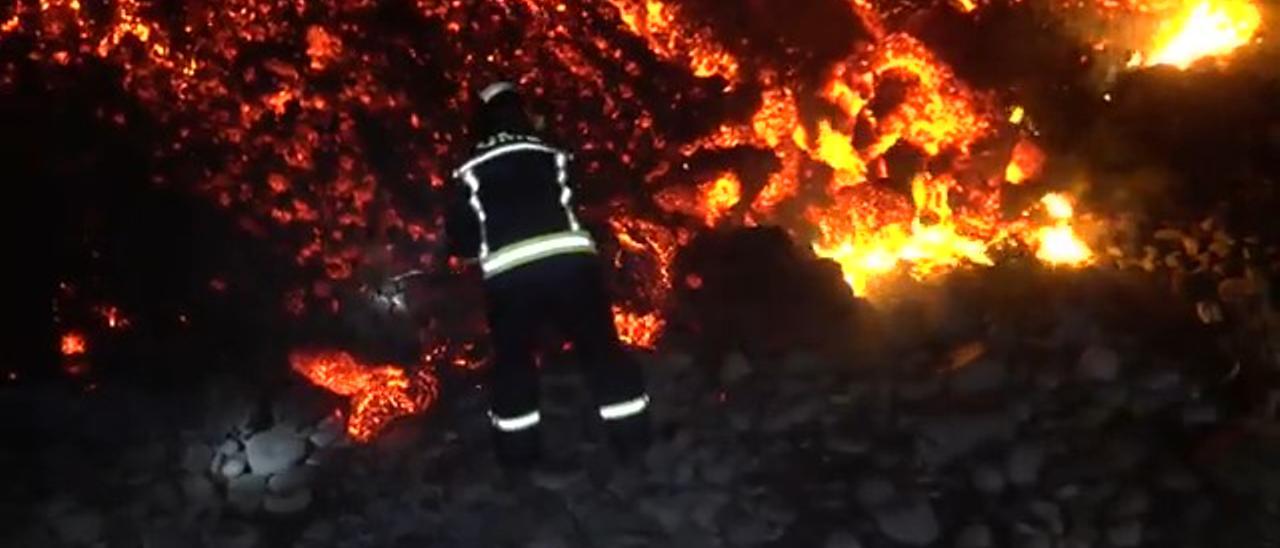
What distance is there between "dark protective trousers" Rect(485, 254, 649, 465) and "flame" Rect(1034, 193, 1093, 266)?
3.73 metres

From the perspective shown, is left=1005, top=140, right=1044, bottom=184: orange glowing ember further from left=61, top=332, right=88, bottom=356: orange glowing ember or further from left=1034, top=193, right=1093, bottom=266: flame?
left=61, top=332, right=88, bottom=356: orange glowing ember

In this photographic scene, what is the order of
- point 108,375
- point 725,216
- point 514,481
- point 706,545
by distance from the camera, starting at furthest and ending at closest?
1. point 725,216
2. point 108,375
3. point 514,481
4. point 706,545

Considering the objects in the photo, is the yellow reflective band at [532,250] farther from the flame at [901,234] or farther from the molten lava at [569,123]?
the flame at [901,234]

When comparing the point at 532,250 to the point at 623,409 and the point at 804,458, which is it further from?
the point at 804,458

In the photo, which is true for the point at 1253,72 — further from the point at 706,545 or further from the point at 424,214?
the point at 424,214

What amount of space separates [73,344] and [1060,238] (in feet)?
25.3

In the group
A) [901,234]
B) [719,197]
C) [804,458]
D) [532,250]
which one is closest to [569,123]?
[719,197]

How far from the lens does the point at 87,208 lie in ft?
28.0

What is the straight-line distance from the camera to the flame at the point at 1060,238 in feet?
28.6

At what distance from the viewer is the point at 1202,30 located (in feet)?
30.3

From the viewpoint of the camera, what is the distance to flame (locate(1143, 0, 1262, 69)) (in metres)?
9.02

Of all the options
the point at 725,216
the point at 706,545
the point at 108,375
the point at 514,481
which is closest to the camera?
the point at 706,545

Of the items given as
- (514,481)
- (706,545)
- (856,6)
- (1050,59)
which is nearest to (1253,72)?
(1050,59)

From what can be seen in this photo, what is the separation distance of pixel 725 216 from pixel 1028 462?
333 centimetres
